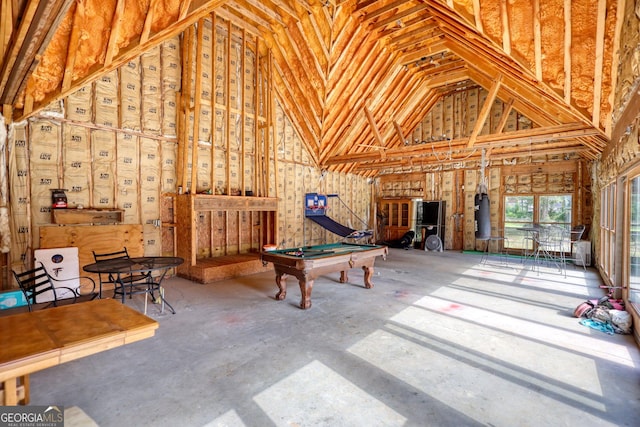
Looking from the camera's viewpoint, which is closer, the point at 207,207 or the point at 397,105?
the point at 207,207

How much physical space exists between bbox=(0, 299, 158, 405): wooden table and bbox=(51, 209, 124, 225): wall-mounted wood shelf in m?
3.84

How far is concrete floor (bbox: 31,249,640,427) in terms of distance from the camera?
2.32 meters

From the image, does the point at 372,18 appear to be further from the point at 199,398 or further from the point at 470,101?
the point at 199,398

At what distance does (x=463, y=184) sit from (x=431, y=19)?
6682mm

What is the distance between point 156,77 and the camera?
654 cm

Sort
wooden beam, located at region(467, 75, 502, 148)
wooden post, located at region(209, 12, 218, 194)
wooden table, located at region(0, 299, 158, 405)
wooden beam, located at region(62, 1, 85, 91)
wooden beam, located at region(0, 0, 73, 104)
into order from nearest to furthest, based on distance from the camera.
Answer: wooden table, located at region(0, 299, 158, 405), wooden beam, located at region(0, 0, 73, 104), wooden beam, located at region(62, 1, 85, 91), wooden beam, located at region(467, 75, 502, 148), wooden post, located at region(209, 12, 218, 194)

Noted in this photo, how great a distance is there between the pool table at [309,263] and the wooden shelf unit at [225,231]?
191 cm

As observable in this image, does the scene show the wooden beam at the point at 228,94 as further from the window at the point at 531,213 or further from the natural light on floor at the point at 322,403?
the window at the point at 531,213

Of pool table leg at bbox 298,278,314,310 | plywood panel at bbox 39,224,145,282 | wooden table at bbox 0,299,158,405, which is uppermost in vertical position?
plywood panel at bbox 39,224,145,282

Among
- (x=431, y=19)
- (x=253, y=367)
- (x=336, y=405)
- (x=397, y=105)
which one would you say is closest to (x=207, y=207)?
(x=253, y=367)

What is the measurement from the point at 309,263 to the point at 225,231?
3.95m

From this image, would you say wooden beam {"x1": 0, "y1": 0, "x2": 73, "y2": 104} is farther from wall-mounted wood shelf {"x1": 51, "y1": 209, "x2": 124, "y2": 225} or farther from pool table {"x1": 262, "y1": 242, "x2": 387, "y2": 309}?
pool table {"x1": 262, "y1": 242, "x2": 387, "y2": 309}

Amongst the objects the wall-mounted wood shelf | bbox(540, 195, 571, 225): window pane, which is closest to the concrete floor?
the wall-mounted wood shelf

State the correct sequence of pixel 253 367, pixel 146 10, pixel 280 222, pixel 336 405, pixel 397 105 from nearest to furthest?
pixel 336 405
pixel 253 367
pixel 146 10
pixel 280 222
pixel 397 105
